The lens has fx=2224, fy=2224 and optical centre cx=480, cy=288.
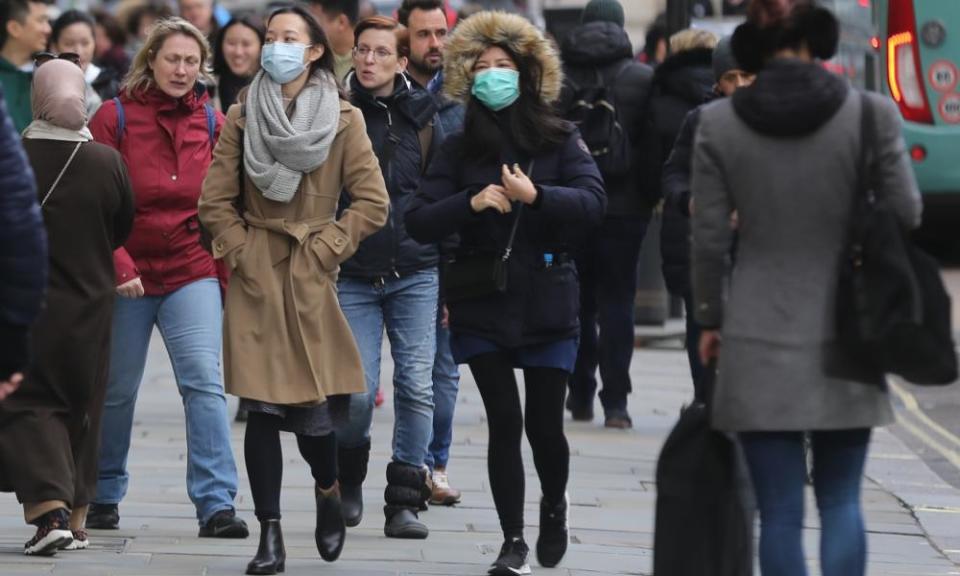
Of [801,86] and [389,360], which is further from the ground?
[801,86]

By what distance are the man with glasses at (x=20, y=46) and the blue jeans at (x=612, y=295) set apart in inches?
106

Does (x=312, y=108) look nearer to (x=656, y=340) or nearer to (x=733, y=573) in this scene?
(x=733, y=573)

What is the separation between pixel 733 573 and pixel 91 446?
2744 mm

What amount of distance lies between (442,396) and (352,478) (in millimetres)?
796

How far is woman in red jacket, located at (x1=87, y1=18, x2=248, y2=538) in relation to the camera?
7.57 meters

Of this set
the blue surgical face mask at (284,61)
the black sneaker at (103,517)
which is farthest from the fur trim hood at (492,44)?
the black sneaker at (103,517)

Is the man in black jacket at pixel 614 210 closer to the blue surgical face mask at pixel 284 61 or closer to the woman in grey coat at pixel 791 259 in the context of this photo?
the blue surgical face mask at pixel 284 61

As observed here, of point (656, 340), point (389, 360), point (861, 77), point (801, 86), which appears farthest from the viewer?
point (861, 77)

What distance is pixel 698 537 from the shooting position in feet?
17.3

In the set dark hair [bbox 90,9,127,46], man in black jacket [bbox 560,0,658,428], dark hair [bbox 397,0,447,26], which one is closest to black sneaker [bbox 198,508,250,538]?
dark hair [bbox 397,0,447,26]

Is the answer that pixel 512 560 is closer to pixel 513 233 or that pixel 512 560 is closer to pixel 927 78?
pixel 513 233

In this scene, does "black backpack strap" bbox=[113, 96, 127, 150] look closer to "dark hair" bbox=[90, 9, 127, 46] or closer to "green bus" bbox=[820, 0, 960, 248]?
"dark hair" bbox=[90, 9, 127, 46]

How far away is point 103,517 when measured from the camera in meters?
7.65

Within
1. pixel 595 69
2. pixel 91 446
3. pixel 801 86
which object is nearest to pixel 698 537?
pixel 801 86
